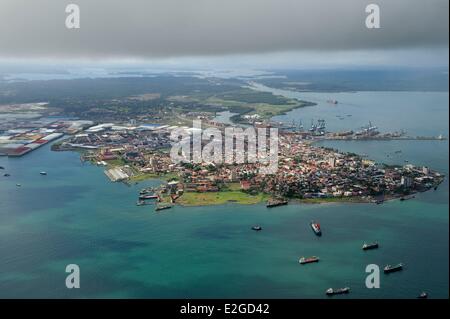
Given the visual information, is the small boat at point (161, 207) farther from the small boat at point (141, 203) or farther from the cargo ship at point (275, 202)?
the cargo ship at point (275, 202)

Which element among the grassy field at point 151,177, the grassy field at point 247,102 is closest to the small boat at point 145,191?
the grassy field at point 151,177

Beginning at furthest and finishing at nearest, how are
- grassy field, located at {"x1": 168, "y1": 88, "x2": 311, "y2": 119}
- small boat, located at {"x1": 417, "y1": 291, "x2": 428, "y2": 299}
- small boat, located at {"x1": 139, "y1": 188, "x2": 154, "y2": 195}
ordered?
grassy field, located at {"x1": 168, "y1": 88, "x2": 311, "y2": 119}, small boat, located at {"x1": 139, "y1": 188, "x2": 154, "y2": 195}, small boat, located at {"x1": 417, "y1": 291, "x2": 428, "y2": 299}

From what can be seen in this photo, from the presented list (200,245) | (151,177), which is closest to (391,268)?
(200,245)

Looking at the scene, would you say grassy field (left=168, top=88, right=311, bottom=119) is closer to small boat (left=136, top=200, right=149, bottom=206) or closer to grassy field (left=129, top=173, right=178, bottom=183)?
grassy field (left=129, top=173, right=178, bottom=183)

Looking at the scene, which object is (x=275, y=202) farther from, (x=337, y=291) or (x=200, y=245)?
(x=337, y=291)

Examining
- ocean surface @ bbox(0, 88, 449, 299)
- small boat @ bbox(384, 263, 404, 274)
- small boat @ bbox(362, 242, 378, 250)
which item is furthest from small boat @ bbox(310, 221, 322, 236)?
small boat @ bbox(384, 263, 404, 274)

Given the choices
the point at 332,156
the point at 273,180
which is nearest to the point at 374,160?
the point at 332,156

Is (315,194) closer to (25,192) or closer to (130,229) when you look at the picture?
(130,229)

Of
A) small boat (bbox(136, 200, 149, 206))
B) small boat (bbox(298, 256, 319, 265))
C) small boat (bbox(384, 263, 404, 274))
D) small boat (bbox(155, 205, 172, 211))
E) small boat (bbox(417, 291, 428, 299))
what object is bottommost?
small boat (bbox(417, 291, 428, 299))

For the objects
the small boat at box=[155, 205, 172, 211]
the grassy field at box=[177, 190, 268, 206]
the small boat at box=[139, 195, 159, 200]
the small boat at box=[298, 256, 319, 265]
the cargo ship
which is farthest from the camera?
the small boat at box=[139, 195, 159, 200]
